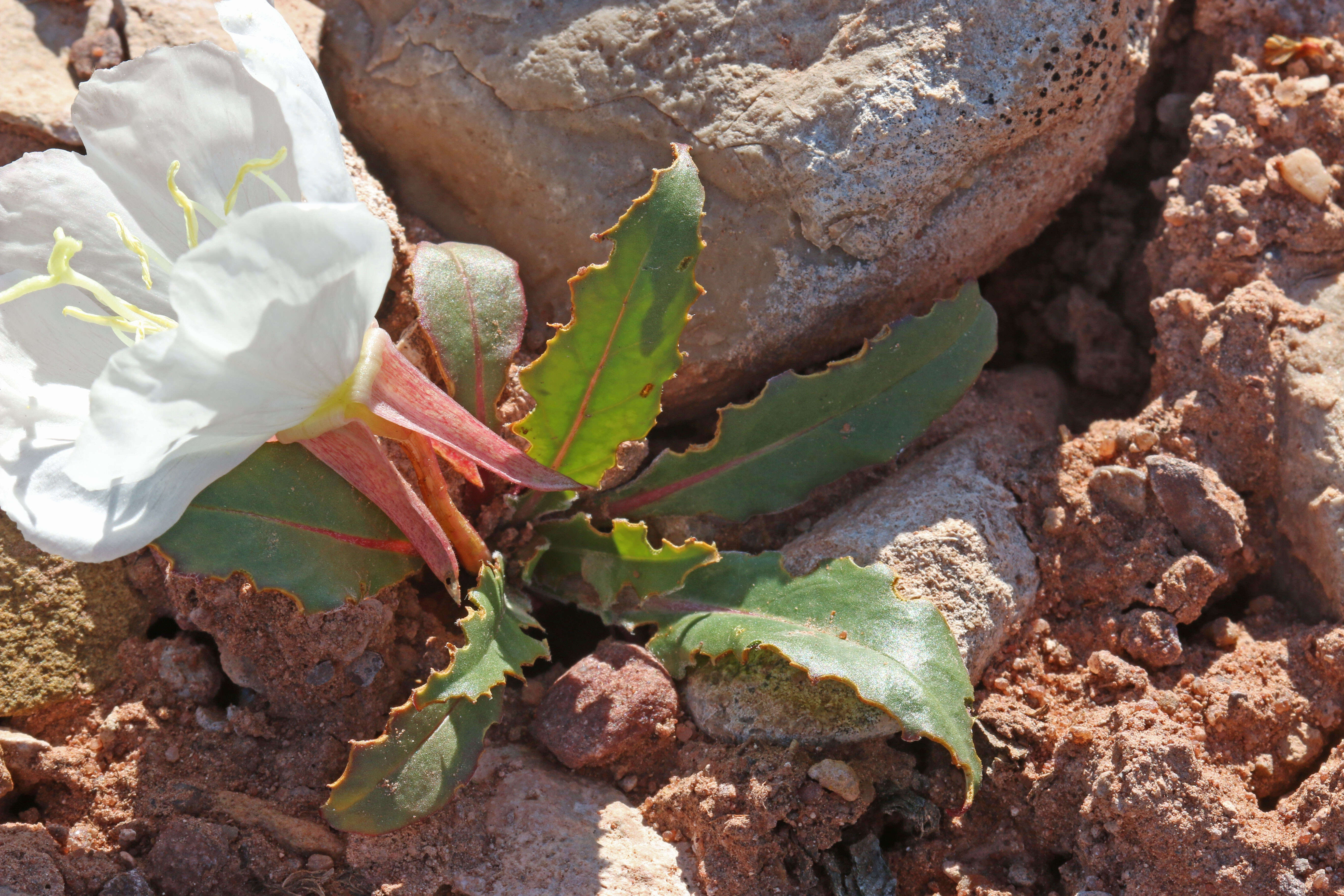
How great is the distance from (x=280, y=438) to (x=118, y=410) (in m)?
0.37

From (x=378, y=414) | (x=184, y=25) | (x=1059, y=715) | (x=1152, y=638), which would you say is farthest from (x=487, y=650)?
(x=184, y=25)

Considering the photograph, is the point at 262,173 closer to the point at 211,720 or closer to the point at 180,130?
the point at 180,130

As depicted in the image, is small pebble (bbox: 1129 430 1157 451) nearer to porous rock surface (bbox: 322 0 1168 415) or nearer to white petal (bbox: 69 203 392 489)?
porous rock surface (bbox: 322 0 1168 415)

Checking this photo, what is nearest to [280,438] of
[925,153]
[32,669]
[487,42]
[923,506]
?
[32,669]

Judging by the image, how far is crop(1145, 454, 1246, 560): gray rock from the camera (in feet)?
6.14

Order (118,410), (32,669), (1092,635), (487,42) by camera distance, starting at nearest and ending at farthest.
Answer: (118,410), (32,669), (1092,635), (487,42)

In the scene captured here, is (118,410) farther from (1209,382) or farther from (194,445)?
(1209,382)

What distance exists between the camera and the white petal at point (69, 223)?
1.49 metres

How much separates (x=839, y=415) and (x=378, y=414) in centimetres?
91

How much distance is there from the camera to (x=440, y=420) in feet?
5.17

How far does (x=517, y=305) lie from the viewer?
1.94 m

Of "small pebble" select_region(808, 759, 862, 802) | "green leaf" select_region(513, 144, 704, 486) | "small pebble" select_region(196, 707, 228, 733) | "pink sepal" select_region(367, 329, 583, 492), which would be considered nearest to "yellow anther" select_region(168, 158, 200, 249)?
"pink sepal" select_region(367, 329, 583, 492)

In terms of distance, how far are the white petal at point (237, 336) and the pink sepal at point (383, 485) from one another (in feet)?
0.67

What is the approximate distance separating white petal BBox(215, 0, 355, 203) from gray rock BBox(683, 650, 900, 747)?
104 centimetres
